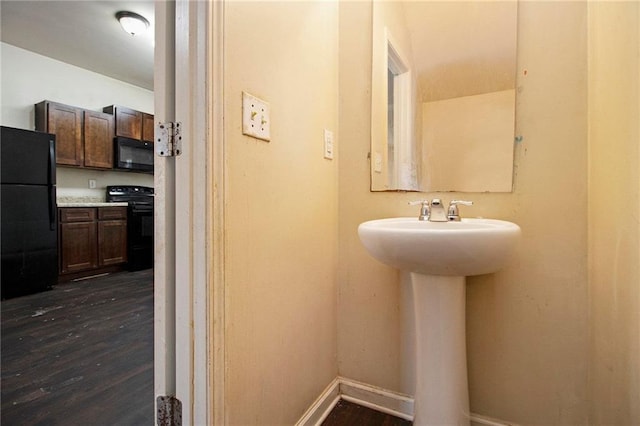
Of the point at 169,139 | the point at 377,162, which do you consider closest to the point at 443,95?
the point at 377,162

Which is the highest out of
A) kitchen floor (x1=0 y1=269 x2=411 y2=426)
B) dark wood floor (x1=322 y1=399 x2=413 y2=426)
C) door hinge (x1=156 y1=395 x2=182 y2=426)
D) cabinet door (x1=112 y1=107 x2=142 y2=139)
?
cabinet door (x1=112 y1=107 x2=142 y2=139)

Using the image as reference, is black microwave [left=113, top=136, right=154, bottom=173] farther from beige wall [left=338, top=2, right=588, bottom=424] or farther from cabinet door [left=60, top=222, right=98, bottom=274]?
beige wall [left=338, top=2, right=588, bottom=424]

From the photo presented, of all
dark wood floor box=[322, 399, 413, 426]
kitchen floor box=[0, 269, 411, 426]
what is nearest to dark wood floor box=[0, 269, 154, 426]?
kitchen floor box=[0, 269, 411, 426]

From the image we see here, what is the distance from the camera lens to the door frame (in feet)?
2.53

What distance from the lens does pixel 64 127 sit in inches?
130

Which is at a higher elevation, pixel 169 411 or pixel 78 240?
pixel 78 240

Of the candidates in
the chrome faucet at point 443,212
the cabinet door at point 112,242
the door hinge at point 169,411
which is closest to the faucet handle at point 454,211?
the chrome faucet at point 443,212

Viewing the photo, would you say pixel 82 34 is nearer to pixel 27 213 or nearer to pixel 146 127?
pixel 146 127

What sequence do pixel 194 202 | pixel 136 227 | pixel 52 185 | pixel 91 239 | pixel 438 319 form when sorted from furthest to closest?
pixel 136 227
pixel 91 239
pixel 52 185
pixel 438 319
pixel 194 202

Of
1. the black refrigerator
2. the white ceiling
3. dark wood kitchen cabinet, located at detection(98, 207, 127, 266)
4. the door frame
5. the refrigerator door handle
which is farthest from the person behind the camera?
dark wood kitchen cabinet, located at detection(98, 207, 127, 266)

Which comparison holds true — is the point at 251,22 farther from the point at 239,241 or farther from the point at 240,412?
the point at 240,412

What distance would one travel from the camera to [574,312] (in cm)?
102

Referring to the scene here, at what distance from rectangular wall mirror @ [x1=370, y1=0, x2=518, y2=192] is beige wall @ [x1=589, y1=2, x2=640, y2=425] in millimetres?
238

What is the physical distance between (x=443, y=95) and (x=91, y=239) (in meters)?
3.76
